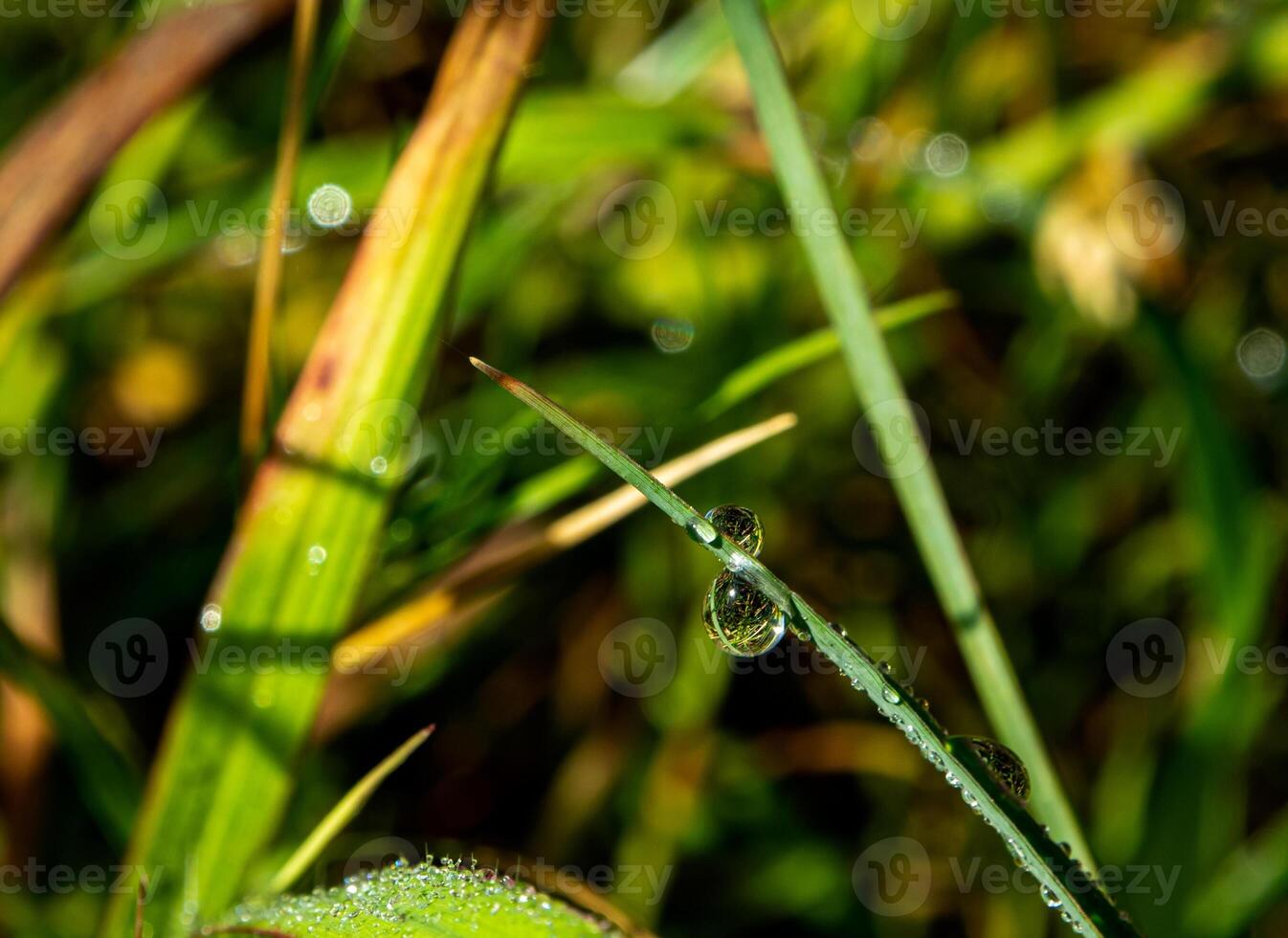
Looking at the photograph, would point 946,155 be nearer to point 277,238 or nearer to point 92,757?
point 277,238

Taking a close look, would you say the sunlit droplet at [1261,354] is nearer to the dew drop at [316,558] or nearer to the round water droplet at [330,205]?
the round water droplet at [330,205]

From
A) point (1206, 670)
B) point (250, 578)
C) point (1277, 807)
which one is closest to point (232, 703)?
point (250, 578)

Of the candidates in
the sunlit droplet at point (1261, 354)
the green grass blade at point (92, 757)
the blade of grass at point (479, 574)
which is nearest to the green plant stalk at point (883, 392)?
the blade of grass at point (479, 574)

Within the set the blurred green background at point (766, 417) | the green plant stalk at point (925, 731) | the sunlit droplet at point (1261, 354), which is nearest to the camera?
the green plant stalk at point (925, 731)

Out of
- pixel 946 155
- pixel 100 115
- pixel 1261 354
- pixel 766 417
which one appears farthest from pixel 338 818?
pixel 1261 354

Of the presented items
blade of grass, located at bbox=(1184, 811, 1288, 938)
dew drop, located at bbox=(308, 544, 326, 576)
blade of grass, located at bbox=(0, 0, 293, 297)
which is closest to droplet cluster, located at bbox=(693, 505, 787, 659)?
dew drop, located at bbox=(308, 544, 326, 576)

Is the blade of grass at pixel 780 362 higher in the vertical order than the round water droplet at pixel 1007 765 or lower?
higher

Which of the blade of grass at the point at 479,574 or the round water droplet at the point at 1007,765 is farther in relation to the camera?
the blade of grass at the point at 479,574

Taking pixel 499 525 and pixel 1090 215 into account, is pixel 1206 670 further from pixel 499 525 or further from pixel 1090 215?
pixel 499 525
